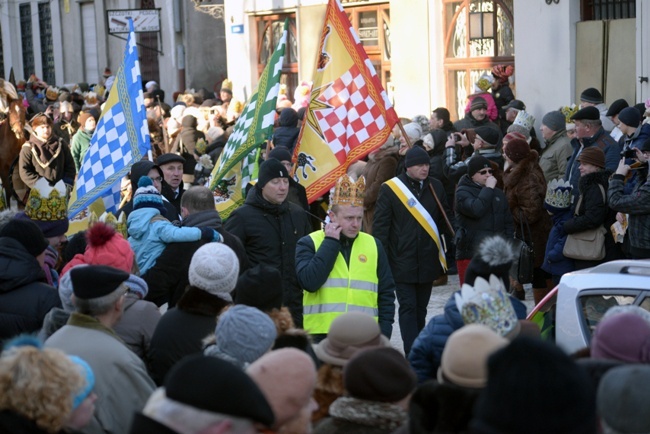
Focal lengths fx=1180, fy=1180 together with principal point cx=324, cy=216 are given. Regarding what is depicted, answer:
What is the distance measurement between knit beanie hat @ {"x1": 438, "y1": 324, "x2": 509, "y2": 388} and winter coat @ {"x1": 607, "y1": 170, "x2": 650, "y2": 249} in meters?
5.17

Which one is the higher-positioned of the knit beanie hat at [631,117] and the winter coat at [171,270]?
the knit beanie hat at [631,117]

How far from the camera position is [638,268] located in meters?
6.07

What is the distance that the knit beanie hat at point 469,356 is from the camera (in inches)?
159

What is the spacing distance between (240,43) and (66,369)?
62.0 ft

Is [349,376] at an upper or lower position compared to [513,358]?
lower

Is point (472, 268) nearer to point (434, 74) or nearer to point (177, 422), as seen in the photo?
point (177, 422)

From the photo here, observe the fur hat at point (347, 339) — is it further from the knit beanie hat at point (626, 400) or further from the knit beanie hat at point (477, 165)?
the knit beanie hat at point (477, 165)

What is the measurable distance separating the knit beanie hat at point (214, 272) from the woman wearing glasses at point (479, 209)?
14.6 feet

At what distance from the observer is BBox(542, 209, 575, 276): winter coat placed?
32.7ft

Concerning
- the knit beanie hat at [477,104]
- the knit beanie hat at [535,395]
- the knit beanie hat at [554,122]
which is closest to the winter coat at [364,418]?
the knit beanie hat at [535,395]

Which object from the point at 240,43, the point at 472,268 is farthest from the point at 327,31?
the point at 240,43

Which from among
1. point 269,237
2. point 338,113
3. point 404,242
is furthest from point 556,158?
point 269,237

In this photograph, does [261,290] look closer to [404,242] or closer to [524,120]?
[404,242]

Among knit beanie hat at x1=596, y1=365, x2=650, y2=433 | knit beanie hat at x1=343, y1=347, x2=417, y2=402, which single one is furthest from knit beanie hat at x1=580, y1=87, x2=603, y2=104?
knit beanie hat at x1=596, y1=365, x2=650, y2=433
